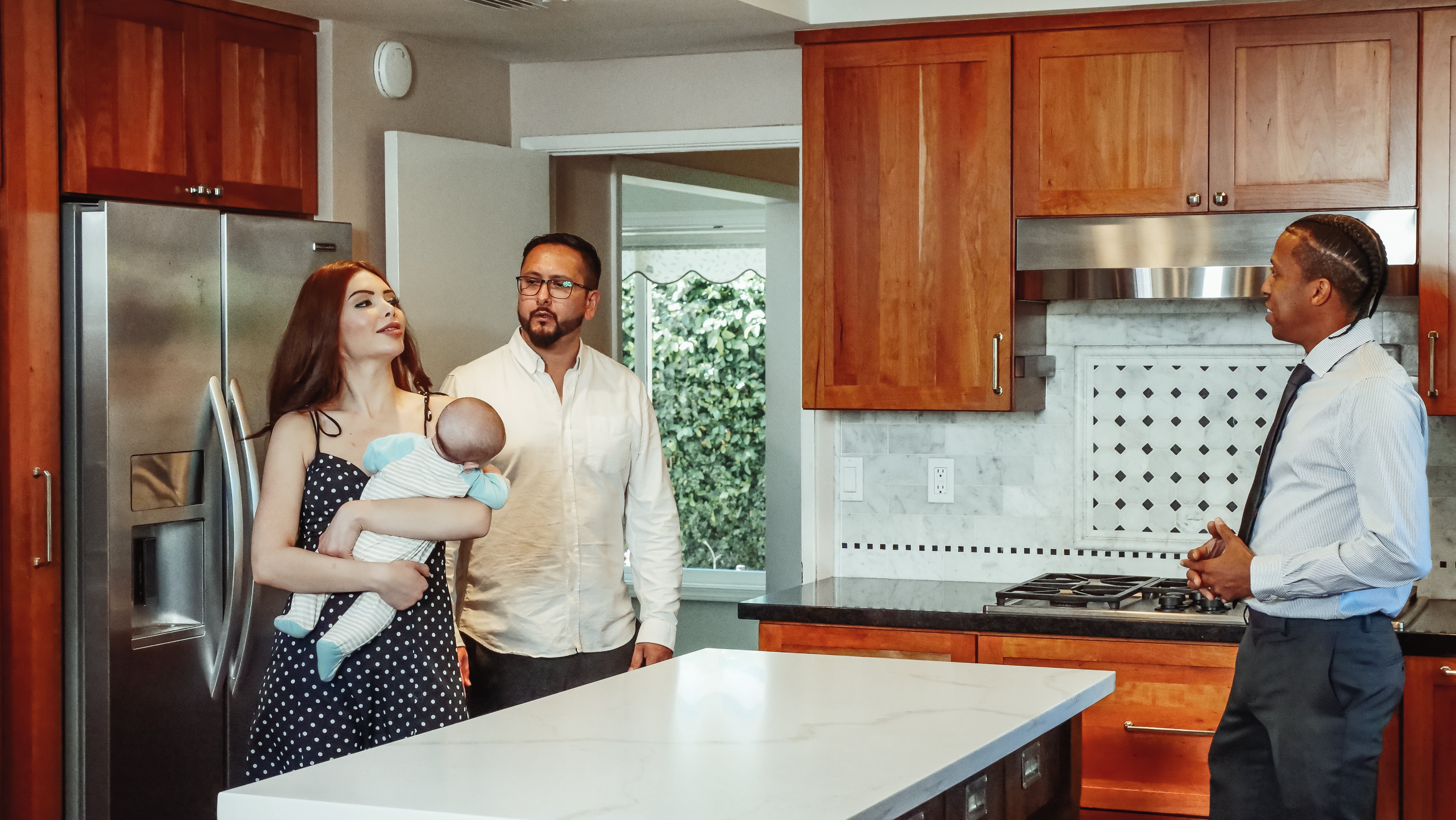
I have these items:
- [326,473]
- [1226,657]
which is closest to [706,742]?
[326,473]

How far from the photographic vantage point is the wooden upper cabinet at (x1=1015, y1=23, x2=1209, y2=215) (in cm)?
346

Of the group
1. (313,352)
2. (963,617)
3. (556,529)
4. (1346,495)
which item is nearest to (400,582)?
(313,352)

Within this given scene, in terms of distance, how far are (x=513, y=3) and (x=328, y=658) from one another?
175cm

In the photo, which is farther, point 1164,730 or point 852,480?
point 852,480

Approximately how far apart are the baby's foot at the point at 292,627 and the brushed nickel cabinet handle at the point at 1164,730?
1.87 m

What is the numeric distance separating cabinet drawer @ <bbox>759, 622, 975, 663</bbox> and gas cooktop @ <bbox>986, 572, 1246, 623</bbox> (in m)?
0.12

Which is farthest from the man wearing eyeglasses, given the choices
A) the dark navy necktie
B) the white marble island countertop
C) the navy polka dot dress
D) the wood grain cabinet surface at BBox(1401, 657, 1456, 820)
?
the wood grain cabinet surface at BBox(1401, 657, 1456, 820)

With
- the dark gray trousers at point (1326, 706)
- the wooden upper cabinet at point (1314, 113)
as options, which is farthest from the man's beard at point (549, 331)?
the wooden upper cabinet at point (1314, 113)

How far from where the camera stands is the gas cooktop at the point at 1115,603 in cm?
324

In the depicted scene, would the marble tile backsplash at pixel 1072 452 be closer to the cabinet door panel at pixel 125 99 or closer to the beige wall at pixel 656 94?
the beige wall at pixel 656 94

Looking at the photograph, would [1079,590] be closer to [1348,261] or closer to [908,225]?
[908,225]

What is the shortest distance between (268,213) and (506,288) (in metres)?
0.71

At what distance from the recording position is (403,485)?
7.68ft

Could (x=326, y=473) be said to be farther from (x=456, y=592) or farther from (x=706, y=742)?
(x=706, y=742)
